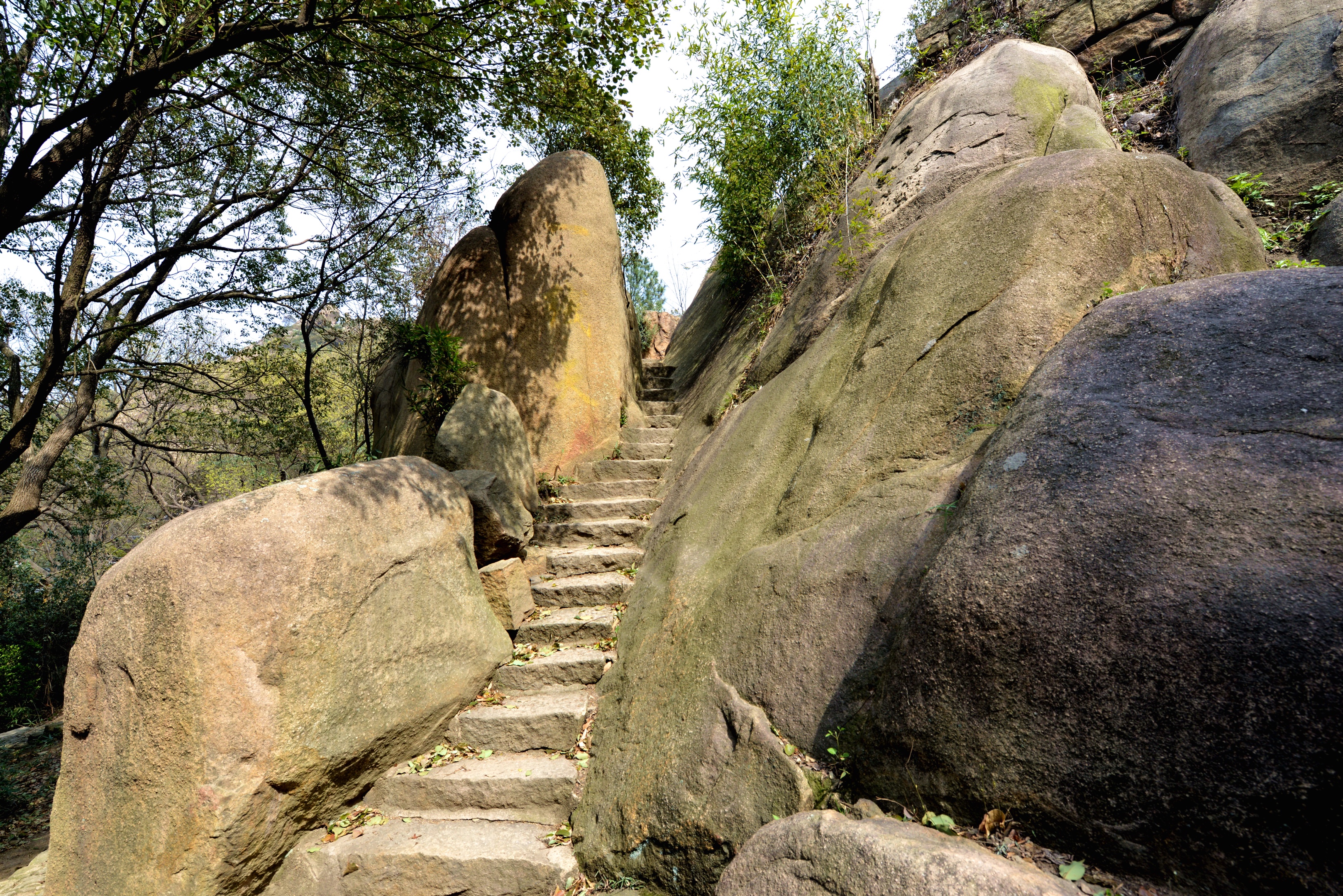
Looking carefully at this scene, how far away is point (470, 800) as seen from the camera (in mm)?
4164

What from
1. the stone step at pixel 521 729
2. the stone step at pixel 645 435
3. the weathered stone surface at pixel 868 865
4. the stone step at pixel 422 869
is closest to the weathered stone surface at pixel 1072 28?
the stone step at pixel 645 435

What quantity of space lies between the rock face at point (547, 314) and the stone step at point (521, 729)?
3.72 m

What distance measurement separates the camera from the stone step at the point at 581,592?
19.0 ft

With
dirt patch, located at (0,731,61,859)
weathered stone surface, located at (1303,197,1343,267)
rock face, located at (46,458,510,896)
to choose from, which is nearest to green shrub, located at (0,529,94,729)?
dirt patch, located at (0,731,61,859)

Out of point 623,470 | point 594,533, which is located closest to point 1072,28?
point 623,470

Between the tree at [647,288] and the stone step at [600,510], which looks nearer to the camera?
the stone step at [600,510]

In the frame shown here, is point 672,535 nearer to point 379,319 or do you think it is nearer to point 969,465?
point 969,465

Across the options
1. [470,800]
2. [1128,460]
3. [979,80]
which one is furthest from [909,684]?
[979,80]

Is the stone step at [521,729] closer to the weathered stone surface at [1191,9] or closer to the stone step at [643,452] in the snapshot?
the stone step at [643,452]

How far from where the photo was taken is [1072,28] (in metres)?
8.01

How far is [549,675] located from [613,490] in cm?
269

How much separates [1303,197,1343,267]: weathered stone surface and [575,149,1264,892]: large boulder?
78cm

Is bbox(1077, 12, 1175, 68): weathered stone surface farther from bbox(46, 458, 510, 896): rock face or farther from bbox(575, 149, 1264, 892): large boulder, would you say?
bbox(46, 458, 510, 896): rock face

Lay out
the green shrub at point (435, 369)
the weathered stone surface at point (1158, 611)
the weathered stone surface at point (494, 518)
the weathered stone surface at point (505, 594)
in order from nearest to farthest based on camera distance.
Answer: the weathered stone surface at point (1158, 611) → the weathered stone surface at point (505, 594) → the weathered stone surface at point (494, 518) → the green shrub at point (435, 369)
